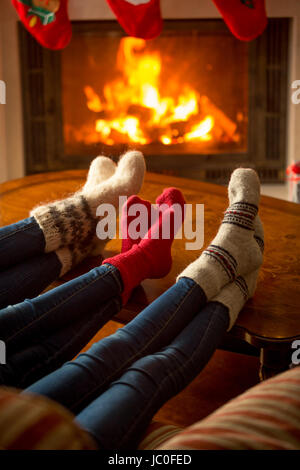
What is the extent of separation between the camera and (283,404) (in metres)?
0.39

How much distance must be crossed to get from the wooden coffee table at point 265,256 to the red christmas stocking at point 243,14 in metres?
0.86

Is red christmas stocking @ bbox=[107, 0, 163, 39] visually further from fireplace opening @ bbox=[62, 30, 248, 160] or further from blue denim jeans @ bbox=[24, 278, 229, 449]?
blue denim jeans @ bbox=[24, 278, 229, 449]

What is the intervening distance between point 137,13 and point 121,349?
1.85 m

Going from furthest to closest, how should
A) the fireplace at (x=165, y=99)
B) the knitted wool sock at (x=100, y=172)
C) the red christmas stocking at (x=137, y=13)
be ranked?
1. the fireplace at (x=165, y=99)
2. the red christmas stocking at (x=137, y=13)
3. the knitted wool sock at (x=100, y=172)

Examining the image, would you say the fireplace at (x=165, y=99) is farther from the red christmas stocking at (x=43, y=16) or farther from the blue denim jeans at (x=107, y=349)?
the blue denim jeans at (x=107, y=349)

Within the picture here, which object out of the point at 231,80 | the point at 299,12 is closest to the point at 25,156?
the point at 231,80

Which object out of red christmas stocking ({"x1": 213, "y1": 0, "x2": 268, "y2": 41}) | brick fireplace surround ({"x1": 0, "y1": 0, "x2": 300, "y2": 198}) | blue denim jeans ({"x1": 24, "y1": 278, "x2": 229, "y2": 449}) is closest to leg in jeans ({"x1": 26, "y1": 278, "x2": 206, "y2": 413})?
blue denim jeans ({"x1": 24, "y1": 278, "x2": 229, "y2": 449})

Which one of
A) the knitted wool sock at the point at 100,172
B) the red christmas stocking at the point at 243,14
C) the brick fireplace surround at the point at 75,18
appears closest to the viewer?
the knitted wool sock at the point at 100,172

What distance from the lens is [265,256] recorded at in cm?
102

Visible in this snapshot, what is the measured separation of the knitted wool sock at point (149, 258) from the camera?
2.67ft

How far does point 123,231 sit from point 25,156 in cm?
208
